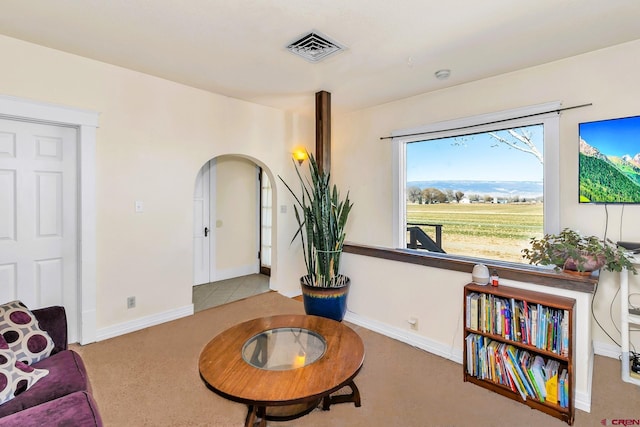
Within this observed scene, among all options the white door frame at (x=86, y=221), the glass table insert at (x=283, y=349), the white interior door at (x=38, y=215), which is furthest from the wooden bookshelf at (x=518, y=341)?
the white interior door at (x=38, y=215)

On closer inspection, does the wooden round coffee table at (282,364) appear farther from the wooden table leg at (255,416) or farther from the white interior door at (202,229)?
the white interior door at (202,229)

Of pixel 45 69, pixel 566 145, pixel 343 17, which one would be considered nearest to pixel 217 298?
pixel 45 69

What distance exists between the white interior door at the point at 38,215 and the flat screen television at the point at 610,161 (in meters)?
4.34

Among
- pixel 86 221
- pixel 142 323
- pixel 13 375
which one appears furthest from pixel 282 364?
pixel 86 221

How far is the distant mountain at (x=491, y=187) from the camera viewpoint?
9.47ft

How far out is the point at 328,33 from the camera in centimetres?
224

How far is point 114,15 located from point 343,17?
1.51 metres

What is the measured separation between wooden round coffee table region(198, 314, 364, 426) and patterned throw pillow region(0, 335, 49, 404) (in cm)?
74

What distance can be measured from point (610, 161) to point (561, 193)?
387 millimetres

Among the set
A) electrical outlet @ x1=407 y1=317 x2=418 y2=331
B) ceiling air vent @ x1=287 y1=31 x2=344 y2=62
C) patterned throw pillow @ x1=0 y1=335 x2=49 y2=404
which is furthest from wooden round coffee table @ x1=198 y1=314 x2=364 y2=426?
ceiling air vent @ x1=287 y1=31 x2=344 y2=62

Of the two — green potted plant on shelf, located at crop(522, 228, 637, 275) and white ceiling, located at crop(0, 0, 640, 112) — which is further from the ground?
white ceiling, located at crop(0, 0, 640, 112)

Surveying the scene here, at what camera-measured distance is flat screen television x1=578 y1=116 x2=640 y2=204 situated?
2328 millimetres

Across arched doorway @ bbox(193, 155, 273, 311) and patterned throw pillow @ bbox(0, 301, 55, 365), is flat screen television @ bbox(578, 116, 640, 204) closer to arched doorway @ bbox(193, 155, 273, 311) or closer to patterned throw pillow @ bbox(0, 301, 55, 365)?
arched doorway @ bbox(193, 155, 273, 311)

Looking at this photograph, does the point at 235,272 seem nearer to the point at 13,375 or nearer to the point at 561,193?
the point at 13,375
